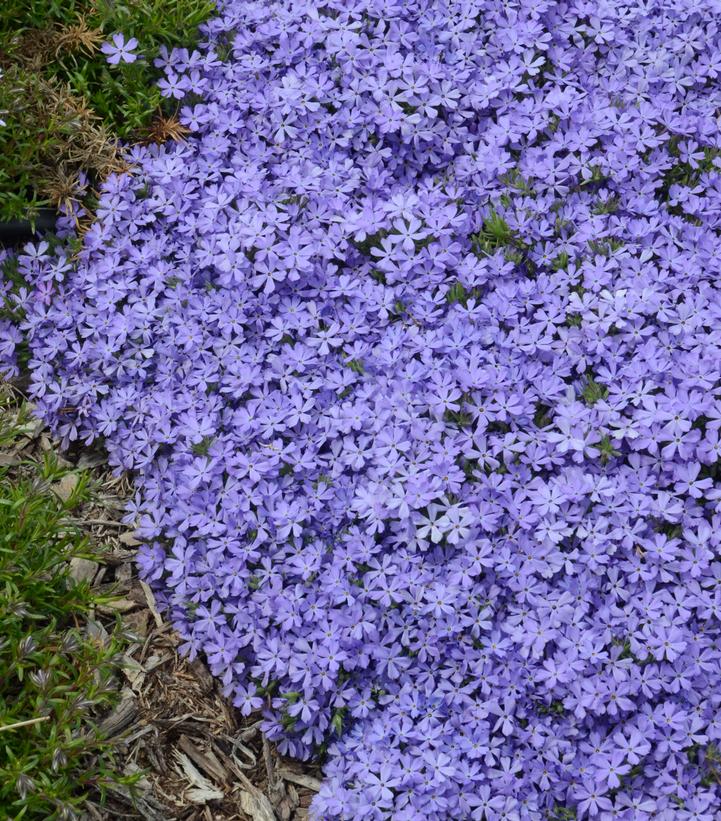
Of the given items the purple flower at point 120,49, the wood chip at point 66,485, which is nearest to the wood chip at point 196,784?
the wood chip at point 66,485

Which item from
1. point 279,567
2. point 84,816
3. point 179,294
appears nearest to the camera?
point 84,816

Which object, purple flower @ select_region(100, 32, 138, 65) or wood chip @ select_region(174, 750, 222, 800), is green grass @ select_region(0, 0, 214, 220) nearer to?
purple flower @ select_region(100, 32, 138, 65)

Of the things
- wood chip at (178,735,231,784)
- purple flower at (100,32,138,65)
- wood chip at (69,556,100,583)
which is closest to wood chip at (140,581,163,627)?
wood chip at (69,556,100,583)

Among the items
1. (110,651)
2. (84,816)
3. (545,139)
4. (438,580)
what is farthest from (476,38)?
(84,816)

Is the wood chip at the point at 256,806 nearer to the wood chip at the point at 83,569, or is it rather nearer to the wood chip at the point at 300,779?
the wood chip at the point at 300,779

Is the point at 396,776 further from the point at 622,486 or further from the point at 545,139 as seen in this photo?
→ the point at 545,139

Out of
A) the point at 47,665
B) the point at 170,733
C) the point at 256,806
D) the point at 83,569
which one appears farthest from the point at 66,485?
the point at 256,806

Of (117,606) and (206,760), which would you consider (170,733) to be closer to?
(206,760)
